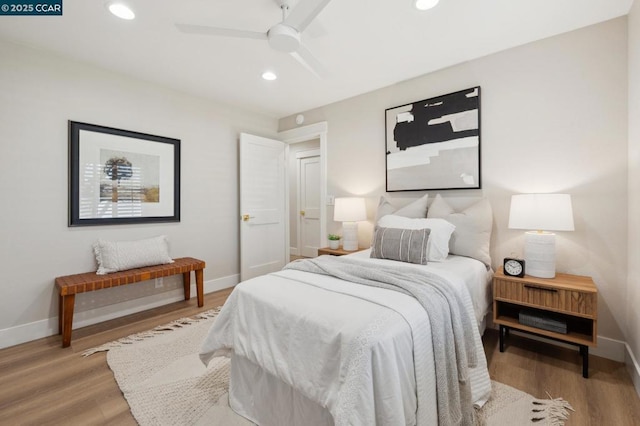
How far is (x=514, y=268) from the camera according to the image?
217 cm

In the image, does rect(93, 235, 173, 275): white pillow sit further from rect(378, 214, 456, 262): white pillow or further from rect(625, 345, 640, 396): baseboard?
rect(625, 345, 640, 396): baseboard

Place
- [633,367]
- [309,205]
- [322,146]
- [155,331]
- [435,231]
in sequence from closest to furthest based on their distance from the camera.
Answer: [633,367], [435,231], [155,331], [322,146], [309,205]

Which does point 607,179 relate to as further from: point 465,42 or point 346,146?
point 346,146

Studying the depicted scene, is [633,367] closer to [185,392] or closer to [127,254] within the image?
[185,392]

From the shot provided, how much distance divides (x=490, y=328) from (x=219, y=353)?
7.75 feet

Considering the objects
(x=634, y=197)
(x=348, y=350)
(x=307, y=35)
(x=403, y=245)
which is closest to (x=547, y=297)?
(x=634, y=197)

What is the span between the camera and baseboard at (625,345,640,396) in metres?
1.74

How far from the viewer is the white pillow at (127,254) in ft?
8.93

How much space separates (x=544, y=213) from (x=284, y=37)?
6.98 ft

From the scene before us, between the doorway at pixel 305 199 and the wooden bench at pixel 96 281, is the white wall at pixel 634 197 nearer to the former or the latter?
the wooden bench at pixel 96 281

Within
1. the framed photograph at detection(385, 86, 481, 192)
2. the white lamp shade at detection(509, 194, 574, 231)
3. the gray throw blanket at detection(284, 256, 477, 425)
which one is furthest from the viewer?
the framed photograph at detection(385, 86, 481, 192)

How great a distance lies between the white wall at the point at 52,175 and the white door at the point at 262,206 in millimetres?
695

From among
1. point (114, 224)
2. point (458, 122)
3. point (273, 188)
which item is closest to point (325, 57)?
point (458, 122)

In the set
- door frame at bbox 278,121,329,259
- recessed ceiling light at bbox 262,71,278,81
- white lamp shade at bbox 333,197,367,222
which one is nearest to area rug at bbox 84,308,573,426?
white lamp shade at bbox 333,197,367,222
